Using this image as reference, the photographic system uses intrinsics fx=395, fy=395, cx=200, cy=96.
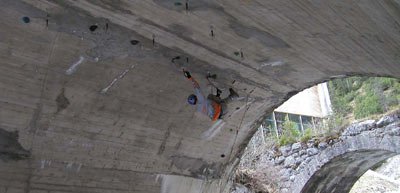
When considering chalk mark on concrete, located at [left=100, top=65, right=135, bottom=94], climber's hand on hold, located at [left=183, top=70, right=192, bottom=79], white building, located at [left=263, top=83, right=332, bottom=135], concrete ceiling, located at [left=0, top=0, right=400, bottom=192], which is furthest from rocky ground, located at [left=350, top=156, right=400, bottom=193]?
chalk mark on concrete, located at [left=100, top=65, right=135, bottom=94]

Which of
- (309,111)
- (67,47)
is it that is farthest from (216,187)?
(309,111)

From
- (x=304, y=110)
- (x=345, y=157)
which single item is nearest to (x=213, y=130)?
(x=345, y=157)

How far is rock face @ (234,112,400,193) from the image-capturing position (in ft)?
28.2

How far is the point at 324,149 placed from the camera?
994cm

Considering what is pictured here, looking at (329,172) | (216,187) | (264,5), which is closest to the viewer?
(264,5)

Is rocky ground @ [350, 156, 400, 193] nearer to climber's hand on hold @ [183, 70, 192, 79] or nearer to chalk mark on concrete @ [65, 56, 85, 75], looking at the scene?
climber's hand on hold @ [183, 70, 192, 79]

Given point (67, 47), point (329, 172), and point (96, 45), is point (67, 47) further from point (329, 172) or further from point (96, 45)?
point (329, 172)

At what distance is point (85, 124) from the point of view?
532 centimetres

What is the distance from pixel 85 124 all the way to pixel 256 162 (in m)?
6.89

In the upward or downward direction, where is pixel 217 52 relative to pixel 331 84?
downward

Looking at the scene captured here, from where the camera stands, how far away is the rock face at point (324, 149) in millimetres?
8602

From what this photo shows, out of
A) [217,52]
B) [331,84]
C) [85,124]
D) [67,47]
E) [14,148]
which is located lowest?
[14,148]

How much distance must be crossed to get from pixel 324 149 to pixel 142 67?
641 cm

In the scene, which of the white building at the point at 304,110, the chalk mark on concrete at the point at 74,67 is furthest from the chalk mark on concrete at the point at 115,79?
the white building at the point at 304,110
